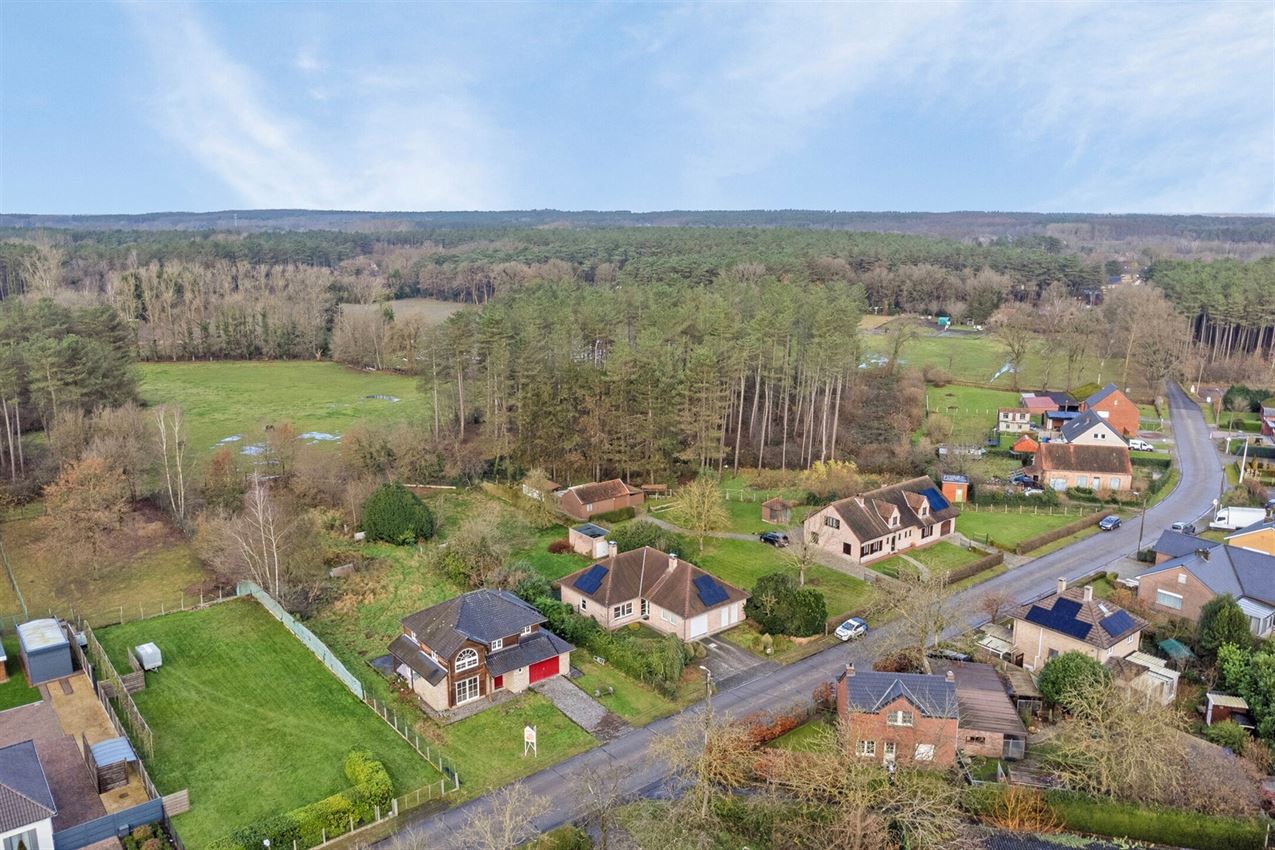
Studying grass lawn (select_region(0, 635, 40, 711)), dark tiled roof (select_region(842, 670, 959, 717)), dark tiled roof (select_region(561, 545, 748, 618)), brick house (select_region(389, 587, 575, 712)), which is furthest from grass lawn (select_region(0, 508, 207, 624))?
dark tiled roof (select_region(842, 670, 959, 717))

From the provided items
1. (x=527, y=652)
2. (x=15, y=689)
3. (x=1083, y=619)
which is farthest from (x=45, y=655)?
(x=1083, y=619)

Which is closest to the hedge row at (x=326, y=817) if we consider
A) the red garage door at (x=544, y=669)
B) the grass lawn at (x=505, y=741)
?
the grass lawn at (x=505, y=741)

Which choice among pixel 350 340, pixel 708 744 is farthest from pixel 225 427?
pixel 708 744

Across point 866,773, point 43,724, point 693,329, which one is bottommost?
point 43,724

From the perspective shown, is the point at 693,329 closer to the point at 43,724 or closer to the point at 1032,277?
the point at 43,724

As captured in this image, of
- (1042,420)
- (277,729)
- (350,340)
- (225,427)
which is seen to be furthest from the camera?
(350,340)

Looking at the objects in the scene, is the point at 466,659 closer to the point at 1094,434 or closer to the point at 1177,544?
the point at 1177,544

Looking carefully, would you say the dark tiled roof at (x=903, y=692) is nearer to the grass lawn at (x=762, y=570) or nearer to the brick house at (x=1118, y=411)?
the grass lawn at (x=762, y=570)
